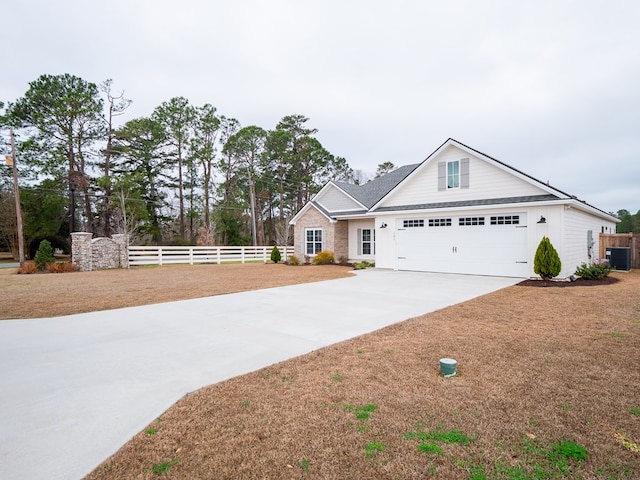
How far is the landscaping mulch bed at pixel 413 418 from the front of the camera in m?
2.21

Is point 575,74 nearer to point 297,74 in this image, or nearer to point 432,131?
point 432,131

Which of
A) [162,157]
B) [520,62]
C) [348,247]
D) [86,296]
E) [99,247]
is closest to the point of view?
[86,296]

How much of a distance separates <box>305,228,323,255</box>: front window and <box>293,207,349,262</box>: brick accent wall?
9.9 inches

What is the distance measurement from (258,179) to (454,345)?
31.8 metres

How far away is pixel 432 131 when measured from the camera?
2405 cm

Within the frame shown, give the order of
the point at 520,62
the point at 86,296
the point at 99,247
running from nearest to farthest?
the point at 86,296 < the point at 520,62 < the point at 99,247

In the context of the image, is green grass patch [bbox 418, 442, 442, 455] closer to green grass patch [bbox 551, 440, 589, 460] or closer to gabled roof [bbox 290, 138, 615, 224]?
green grass patch [bbox 551, 440, 589, 460]

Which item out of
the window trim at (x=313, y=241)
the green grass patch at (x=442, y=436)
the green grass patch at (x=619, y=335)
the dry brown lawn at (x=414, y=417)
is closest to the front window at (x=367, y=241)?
the window trim at (x=313, y=241)

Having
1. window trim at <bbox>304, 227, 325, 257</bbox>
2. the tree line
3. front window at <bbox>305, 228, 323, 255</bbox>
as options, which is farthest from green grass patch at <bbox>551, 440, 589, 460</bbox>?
the tree line

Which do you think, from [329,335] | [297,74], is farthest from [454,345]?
[297,74]

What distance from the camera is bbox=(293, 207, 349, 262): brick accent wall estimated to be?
18938 millimetres

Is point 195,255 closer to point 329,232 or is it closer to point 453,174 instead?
point 329,232

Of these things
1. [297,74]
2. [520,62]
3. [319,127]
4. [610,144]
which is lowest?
[610,144]

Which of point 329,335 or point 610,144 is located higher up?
point 610,144
